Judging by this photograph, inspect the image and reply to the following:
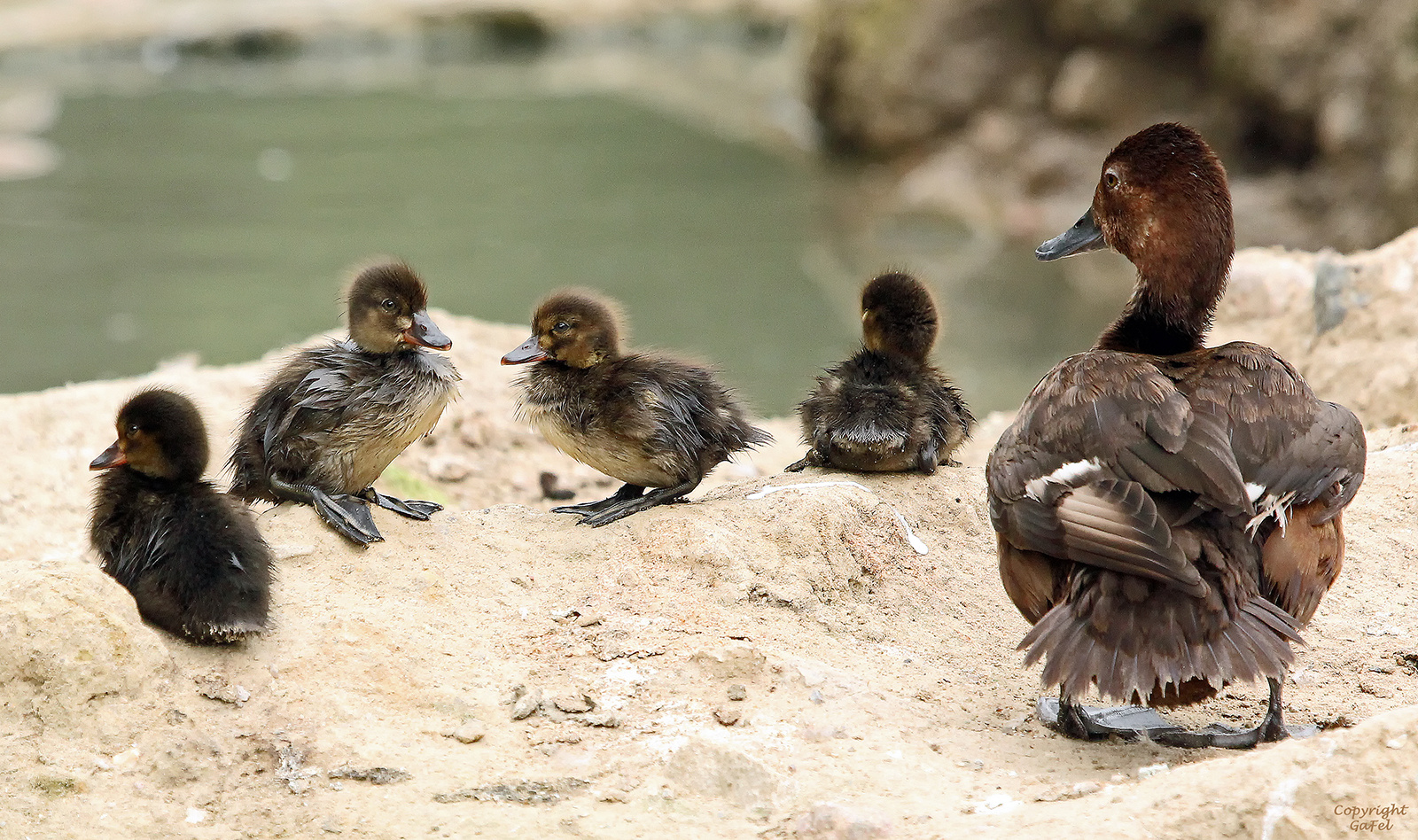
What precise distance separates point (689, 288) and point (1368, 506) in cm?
1030

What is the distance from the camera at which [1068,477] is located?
3697 mm

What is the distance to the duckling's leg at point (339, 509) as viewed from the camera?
4.26 m

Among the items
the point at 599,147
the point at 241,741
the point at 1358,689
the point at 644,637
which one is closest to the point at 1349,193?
the point at 599,147

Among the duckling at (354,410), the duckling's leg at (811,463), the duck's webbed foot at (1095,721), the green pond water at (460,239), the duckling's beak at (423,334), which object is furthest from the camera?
the green pond water at (460,239)

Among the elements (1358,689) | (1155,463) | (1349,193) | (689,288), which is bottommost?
(1358,689)

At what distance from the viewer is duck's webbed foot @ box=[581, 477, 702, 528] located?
461 cm

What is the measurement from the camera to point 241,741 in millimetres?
3457

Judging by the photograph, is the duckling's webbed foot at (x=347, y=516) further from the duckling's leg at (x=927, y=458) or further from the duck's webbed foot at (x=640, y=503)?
the duckling's leg at (x=927, y=458)

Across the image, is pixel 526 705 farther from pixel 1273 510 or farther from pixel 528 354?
pixel 1273 510

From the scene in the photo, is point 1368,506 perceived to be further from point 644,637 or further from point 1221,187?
point 644,637

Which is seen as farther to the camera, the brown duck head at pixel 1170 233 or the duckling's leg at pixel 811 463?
the duckling's leg at pixel 811 463

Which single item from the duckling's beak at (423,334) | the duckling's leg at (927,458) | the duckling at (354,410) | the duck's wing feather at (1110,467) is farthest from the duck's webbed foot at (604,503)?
the duck's wing feather at (1110,467)

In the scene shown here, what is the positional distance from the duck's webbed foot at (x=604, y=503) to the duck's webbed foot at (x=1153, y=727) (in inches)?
62.6

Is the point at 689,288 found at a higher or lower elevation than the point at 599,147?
lower
